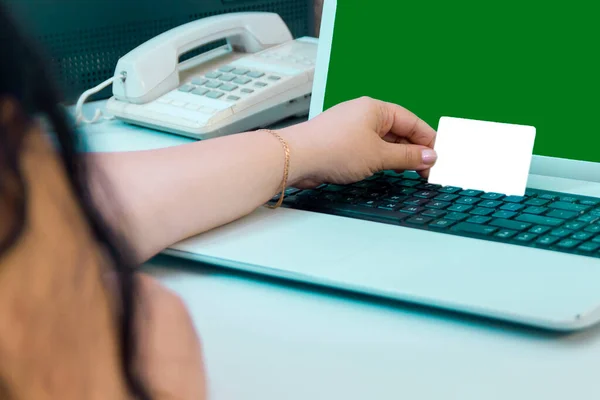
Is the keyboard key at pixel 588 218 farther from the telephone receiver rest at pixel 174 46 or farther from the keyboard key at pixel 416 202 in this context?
the telephone receiver rest at pixel 174 46

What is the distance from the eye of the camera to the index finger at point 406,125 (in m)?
0.96

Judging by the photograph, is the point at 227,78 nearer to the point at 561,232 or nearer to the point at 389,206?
the point at 389,206

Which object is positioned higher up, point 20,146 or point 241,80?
point 20,146

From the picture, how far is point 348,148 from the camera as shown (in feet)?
2.95

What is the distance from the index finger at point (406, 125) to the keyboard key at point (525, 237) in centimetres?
24

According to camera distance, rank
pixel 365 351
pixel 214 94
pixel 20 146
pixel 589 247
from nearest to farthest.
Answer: pixel 20 146 → pixel 365 351 → pixel 589 247 → pixel 214 94

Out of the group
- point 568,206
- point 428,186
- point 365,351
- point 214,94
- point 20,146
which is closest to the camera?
point 20,146

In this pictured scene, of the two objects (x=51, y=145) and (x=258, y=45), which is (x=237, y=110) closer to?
(x=258, y=45)

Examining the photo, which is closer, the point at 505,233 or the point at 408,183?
the point at 505,233

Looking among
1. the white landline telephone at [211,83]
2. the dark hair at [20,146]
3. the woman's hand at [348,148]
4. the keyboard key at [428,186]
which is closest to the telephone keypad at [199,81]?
the white landline telephone at [211,83]

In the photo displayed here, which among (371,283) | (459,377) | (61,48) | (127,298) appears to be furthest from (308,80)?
(127,298)

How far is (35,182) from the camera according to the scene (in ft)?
1.08

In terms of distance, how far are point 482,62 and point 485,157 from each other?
5.6 inches

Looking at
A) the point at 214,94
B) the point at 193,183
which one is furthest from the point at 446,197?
the point at 214,94
